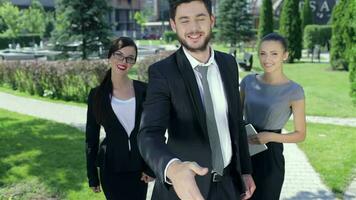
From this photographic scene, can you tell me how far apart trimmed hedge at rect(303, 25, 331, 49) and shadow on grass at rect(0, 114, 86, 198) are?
93.3 feet

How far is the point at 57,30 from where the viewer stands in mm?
19875

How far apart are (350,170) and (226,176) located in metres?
4.89

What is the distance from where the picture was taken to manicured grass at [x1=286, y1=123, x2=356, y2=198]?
6.08 metres

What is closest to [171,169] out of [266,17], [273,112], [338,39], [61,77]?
[273,112]

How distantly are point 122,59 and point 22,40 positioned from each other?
4805 centimetres

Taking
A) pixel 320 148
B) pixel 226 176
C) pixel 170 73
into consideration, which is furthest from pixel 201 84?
pixel 320 148

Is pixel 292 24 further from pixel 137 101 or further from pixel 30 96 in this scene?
pixel 137 101

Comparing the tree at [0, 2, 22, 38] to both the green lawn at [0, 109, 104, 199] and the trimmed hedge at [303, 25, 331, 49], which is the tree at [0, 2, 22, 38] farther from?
the green lawn at [0, 109, 104, 199]

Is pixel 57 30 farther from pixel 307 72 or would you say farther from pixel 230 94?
pixel 230 94

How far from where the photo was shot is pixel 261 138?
9.89 feet

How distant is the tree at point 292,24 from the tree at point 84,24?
1237 centimetres

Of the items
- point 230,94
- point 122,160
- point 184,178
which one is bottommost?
point 122,160

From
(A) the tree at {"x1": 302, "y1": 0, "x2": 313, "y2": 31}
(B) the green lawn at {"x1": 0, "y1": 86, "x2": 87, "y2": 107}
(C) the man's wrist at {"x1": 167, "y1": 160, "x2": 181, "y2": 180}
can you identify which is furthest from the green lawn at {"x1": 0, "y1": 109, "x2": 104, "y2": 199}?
(A) the tree at {"x1": 302, "y1": 0, "x2": 313, "y2": 31}

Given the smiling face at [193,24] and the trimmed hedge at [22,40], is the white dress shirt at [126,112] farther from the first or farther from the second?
the trimmed hedge at [22,40]
